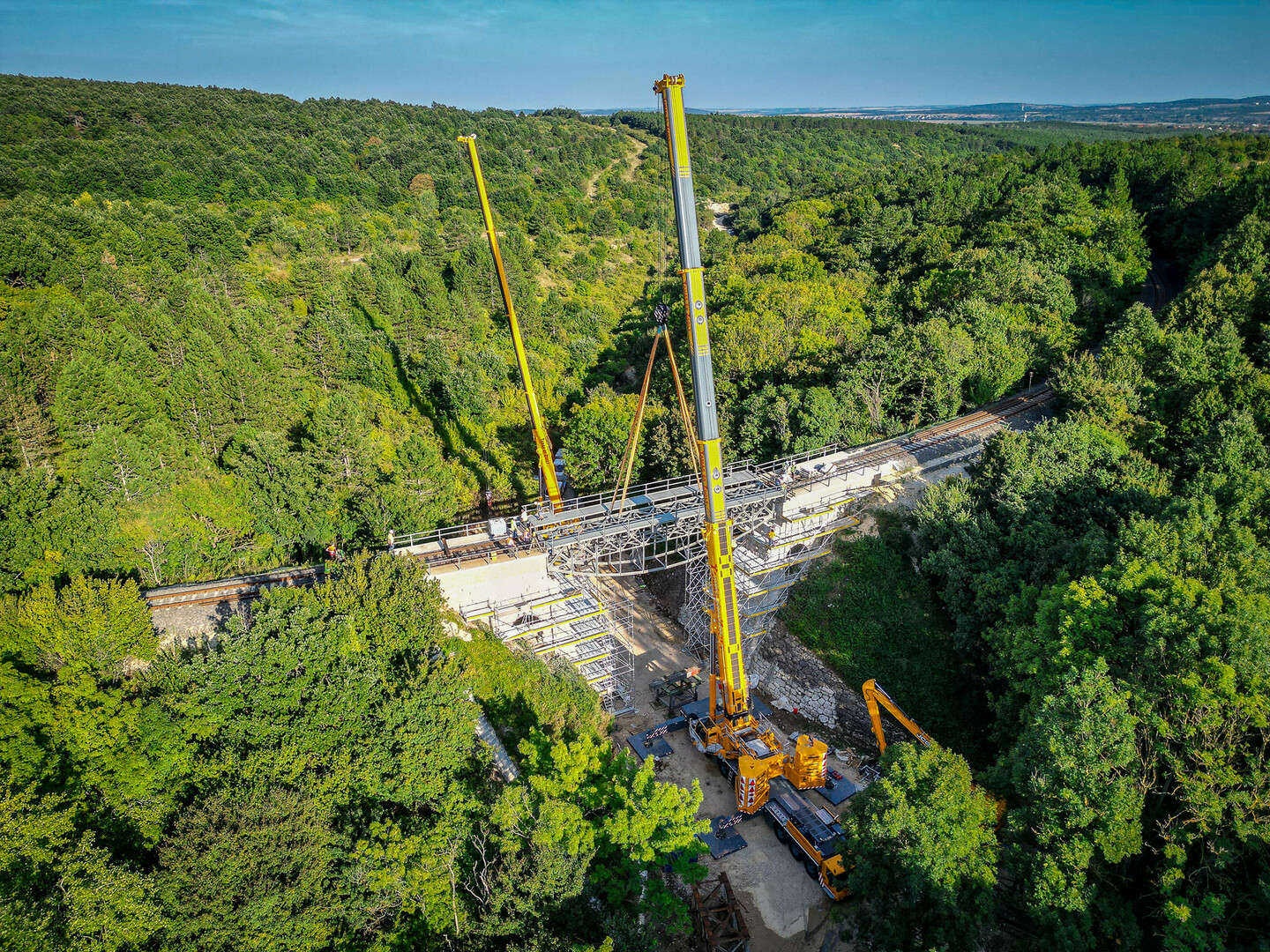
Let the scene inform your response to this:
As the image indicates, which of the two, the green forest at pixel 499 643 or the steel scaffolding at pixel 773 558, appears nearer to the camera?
the green forest at pixel 499 643

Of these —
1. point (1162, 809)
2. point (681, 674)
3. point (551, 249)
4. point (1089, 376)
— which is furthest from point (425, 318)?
point (1162, 809)

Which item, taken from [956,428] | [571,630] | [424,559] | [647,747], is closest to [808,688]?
[647,747]

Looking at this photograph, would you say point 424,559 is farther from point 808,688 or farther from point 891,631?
point 891,631

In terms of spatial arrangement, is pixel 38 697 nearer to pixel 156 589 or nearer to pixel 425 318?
pixel 156 589

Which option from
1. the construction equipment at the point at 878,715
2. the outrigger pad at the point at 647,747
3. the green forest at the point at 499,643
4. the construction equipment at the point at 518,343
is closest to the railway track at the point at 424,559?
the green forest at the point at 499,643

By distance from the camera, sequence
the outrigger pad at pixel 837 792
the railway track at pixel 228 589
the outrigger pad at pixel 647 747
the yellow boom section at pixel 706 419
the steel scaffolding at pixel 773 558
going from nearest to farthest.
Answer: the yellow boom section at pixel 706 419, the outrigger pad at pixel 837 792, the railway track at pixel 228 589, the outrigger pad at pixel 647 747, the steel scaffolding at pixel 773 558

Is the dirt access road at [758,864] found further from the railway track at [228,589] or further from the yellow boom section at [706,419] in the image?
the railway track at [228,589]
